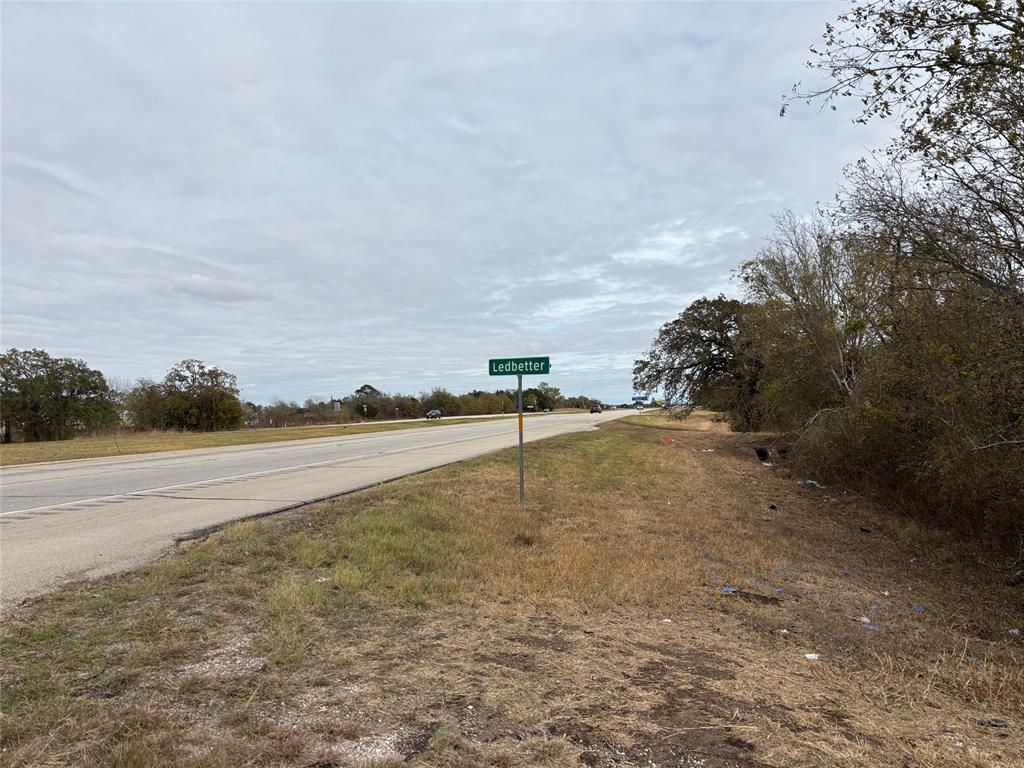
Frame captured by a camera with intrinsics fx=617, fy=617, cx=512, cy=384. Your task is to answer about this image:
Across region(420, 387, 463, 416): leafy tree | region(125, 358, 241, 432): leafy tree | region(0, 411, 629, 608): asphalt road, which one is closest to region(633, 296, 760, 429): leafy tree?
region(0, 411, 629, 608): asphalt road

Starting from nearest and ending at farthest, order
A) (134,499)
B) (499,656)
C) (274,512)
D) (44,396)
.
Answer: (499,656) → (274,512) → (134,499) → (44,396)

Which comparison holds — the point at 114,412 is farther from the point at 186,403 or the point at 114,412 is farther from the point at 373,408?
the point at 373,408

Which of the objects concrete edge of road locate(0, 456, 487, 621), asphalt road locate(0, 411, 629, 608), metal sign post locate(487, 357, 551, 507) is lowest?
concrete edge of road locate(0, 456, 487, 621)

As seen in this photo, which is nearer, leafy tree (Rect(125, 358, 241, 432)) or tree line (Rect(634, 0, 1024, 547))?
tree line (Rect(634, 0, 1024, 547))

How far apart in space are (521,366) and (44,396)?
49315 millimetres

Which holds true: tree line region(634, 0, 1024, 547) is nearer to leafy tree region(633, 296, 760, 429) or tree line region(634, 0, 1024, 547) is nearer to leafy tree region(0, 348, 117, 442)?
leafy tree region(633, 296, 760, 429)

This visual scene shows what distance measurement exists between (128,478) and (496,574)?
10.8m

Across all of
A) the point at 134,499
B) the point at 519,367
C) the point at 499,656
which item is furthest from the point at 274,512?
the point at 499,656

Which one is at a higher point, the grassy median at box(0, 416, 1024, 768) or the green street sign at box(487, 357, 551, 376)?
the green street sign at box(487, 357, 551, 376)

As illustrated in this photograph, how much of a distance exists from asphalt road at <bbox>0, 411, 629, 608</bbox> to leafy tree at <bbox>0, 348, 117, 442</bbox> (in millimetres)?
33017

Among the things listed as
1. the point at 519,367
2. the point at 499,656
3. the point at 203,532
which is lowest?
the point at 499,656

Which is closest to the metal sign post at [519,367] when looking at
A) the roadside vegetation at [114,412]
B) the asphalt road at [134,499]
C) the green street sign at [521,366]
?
the green street sign at [521,366]

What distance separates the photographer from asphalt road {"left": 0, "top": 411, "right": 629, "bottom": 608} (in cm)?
639

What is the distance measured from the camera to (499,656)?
14.8 feet
